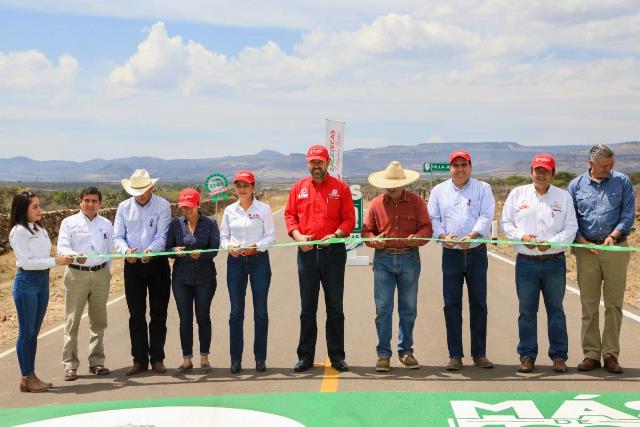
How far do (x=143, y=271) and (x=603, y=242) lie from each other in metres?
4.74

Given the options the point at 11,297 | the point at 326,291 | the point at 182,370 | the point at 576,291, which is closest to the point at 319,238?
the point at 326,291

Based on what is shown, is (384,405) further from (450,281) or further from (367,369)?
(450,281)

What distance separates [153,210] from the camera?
27.6 ft

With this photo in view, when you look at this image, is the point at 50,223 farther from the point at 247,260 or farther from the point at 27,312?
the point at 247,260

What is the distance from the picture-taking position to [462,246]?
26.7ft

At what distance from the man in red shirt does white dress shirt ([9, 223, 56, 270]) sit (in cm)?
244

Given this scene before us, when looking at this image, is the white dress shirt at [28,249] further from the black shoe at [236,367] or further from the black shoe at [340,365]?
the black shoe at [340,365]

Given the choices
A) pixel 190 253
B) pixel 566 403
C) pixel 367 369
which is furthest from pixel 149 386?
pixel 566 403

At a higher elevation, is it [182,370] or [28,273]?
[28,273]

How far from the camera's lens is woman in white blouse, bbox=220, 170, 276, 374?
8.20m

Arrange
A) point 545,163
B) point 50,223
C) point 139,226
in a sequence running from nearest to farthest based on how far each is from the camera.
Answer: point 545,163, point 139,226, point 50,223

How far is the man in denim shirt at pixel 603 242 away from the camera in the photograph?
7.93m

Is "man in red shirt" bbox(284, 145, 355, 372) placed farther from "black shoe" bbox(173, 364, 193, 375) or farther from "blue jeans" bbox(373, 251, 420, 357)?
"black shoe" bbox(173, 364, 193, 375)

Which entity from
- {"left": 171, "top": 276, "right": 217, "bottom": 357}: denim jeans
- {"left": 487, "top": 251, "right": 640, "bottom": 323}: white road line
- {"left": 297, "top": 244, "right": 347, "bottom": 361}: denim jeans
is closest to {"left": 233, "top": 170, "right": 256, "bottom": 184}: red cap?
{"left": 297, "top": 244, "right": 347, "bottom": 361}: denim jeans
